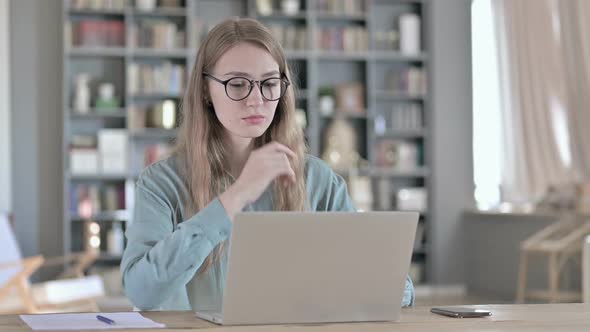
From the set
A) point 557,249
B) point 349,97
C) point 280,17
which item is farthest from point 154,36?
point 557,249

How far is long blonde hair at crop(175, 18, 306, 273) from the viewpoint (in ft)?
7.29

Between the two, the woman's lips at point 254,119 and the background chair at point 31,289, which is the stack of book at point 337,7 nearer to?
the background chair at point 31,289

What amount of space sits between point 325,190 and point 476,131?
690 centimetres

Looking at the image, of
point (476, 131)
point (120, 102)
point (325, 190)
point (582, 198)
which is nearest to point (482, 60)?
point (476, 131)

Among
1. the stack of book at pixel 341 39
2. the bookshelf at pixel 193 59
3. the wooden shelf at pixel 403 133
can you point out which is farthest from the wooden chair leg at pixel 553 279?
the stack of book at pixel 341 39

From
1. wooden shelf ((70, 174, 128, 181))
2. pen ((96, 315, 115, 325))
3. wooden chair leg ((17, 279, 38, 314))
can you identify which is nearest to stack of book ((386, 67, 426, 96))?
wooden shelf ((70, 174, 128, 181))

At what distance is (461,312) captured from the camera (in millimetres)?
1903

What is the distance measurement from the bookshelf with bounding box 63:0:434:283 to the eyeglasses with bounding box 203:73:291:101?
5.84 m

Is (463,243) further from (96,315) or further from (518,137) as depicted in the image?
(96,315)

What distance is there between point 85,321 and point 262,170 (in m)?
0.40

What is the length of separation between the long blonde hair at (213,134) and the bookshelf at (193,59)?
571 cm

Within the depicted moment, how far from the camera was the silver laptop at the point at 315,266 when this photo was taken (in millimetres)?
1613

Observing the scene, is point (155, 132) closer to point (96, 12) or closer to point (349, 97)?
point (96, 12)

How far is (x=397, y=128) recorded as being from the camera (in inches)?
352
